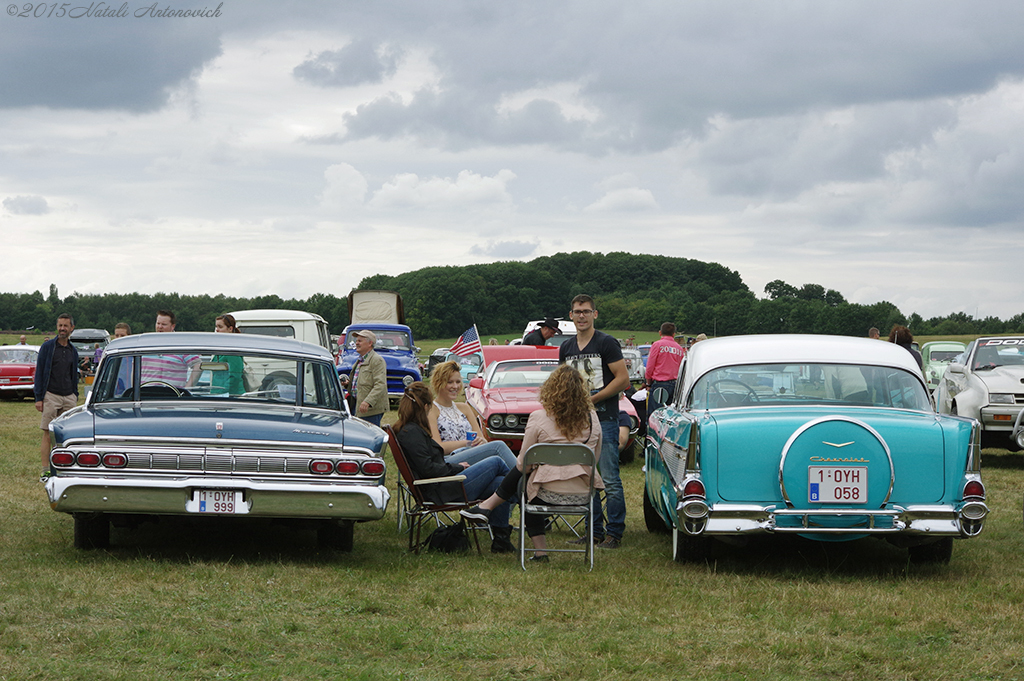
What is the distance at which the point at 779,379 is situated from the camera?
8094 mm

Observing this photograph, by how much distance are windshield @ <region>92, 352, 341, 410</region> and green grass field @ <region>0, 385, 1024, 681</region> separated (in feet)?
3.70

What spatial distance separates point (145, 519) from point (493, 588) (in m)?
2.49

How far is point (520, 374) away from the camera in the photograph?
51.6 feet

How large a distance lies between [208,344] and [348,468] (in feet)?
6.28

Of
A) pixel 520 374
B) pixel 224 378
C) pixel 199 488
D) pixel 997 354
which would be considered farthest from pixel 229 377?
pixel 997 354

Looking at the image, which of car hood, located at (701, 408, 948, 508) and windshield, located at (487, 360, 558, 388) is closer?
car hood, located at (701, 408, 948, 508)

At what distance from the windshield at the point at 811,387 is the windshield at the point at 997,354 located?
8.92 metres

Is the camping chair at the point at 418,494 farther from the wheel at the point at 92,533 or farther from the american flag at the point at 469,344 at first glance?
the american flag at the point at 469,344

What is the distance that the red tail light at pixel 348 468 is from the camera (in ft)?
23.7

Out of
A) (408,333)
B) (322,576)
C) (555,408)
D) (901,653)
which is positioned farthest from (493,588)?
(408,333)

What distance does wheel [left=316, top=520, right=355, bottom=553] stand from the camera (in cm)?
789

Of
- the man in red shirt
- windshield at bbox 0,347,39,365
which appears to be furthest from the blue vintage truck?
windshield at bbox 0,347,39,365

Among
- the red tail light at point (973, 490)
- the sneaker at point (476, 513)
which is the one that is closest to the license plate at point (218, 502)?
the sneaker at point (476, 513)

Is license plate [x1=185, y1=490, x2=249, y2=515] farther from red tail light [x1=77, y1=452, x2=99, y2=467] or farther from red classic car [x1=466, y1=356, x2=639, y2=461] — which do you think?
red classic car [x1=466, y1=356, x2=639, y2=461]
